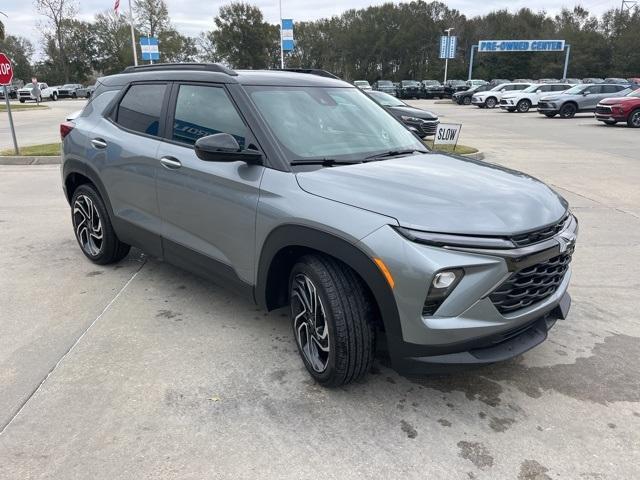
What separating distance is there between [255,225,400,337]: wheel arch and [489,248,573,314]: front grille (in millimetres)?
507

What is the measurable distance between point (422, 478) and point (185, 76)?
309cm

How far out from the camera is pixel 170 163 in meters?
3.70

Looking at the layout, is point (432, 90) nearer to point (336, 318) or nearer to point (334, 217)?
point (334, 217)

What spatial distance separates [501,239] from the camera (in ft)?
8.11

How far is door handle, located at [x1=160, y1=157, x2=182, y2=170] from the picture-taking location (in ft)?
12.0

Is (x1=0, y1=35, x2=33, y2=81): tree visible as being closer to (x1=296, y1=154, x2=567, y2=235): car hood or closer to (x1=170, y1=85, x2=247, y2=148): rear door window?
(x1=170, y1=85, x2=247, y2=148): rear door window

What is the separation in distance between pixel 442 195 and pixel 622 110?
21.0 m

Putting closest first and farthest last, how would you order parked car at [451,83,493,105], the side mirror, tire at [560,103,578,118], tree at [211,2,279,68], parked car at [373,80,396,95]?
the side mirror → tire at [560,103,578,118] → parked car at [451,83,493,105] → parked car at [373,80,396,95] → tree at [211,2,279,68]

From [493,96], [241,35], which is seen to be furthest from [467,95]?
[241,35]

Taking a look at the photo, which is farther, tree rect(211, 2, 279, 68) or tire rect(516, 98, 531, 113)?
tree rect(211, 2, 279, 68)

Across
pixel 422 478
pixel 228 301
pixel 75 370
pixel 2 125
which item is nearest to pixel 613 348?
pixel 422 478

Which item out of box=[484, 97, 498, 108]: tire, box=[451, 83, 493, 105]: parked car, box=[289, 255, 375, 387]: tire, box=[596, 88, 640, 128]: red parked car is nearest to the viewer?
box=[289, 255, 375, 387]: tire

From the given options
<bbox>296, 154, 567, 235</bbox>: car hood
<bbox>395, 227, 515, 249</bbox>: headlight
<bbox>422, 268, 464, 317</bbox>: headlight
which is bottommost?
<bbox>422, 268, 464, 317</bbox>: headlight

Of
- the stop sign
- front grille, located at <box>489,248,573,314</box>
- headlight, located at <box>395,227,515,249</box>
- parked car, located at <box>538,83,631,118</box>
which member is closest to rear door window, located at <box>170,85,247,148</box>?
headlight, located at <box>395,227,515,249</box>
